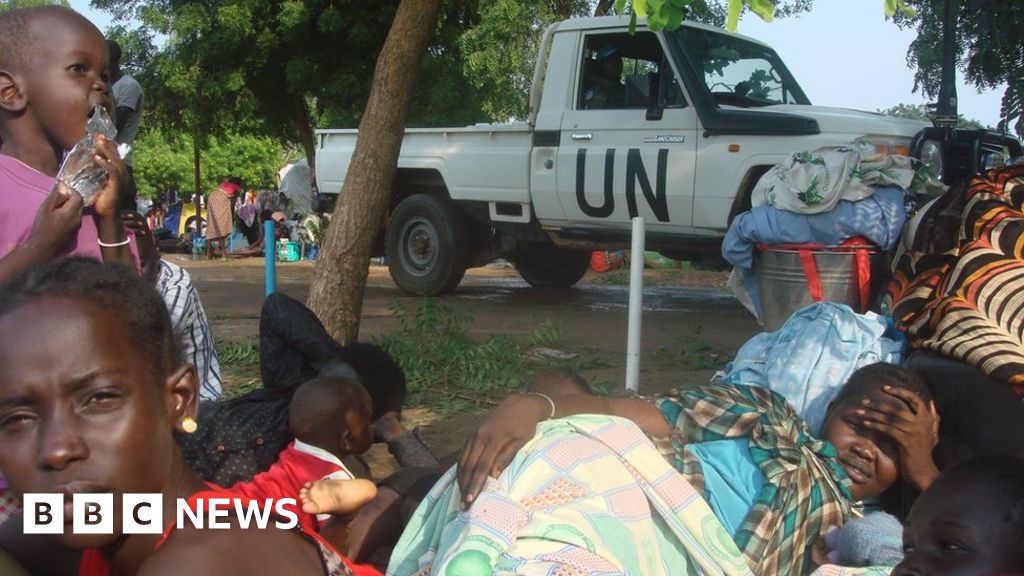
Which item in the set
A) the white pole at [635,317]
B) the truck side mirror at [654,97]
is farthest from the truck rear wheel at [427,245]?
the white pole at [635,317]

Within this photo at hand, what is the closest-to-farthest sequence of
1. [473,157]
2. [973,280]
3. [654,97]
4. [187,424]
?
[187,424]
[973,280]
[654,97]
[473,157]

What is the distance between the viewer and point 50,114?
2.07 metres

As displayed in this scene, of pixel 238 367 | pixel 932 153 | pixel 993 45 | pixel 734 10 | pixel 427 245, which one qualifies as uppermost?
pixel 993 45

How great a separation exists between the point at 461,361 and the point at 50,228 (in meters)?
3.78

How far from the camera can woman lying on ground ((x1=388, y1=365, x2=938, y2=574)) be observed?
71.2 inches

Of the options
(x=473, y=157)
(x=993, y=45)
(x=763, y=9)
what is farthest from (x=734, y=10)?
(x=993, y=45)

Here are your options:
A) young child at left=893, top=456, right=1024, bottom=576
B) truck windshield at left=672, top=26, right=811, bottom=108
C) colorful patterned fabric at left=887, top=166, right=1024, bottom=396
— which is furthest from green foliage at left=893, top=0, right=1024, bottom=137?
young child at left=893, top=456, right=1024, bottom=576

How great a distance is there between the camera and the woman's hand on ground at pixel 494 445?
1932 millimetres

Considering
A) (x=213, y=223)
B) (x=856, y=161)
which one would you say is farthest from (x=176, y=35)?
(x=856, y=161)

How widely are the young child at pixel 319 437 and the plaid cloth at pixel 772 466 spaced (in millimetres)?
988

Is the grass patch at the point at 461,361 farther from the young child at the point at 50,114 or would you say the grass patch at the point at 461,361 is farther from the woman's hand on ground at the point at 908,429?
the young child at the point at 50,114

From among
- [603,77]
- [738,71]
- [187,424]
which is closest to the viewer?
[187,424]

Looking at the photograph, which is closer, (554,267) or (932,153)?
(932,153)

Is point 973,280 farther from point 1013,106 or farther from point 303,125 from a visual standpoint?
point 303,125
